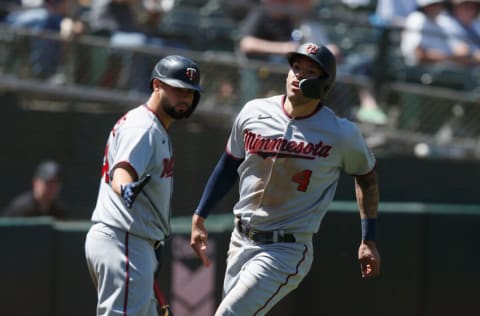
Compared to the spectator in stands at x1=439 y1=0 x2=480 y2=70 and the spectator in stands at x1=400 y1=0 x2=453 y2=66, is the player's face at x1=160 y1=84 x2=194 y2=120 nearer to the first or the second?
the spectator in stands at x1=400 y1=0 x2=453 y2=66

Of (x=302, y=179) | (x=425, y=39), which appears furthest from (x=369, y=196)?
(x=425, y=39)

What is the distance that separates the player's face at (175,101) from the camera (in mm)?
5340

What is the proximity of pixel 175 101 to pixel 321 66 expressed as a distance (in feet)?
2.67

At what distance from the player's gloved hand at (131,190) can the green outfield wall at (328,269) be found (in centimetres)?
230

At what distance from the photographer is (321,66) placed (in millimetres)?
5230

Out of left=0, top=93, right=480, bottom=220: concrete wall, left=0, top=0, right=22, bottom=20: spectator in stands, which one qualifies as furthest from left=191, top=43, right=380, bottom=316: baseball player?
left=0, top=0, right=22, bottom=20: spectator in stands

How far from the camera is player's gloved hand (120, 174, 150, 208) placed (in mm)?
4781

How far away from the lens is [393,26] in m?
10.1

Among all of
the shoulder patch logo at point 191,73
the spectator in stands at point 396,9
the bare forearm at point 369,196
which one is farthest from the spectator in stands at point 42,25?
the bare forearm at point 369,196

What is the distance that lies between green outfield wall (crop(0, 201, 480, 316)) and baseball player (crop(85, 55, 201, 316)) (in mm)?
1634

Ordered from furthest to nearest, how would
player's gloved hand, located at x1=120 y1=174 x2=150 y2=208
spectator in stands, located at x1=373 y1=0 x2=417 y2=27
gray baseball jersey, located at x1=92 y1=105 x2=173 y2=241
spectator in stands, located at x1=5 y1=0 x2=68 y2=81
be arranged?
1. spectator in stands, located at x1=373 y1=0 x2=417 y2=27
2. spectator in stands, located at x1=5 y1=0 x2=68 y2=81
3. gray baseball jersey, located at x1=92 y1=105 x2=173 y2=241
4. player's gloved hand, located at x1=120 y1=174 x2=150 y2=208

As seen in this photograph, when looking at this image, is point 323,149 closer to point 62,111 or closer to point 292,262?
point 292,262

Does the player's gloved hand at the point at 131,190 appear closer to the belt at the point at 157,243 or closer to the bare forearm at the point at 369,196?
the belt at the point at 157,243

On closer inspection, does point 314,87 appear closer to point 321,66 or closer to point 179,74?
point 321,66
